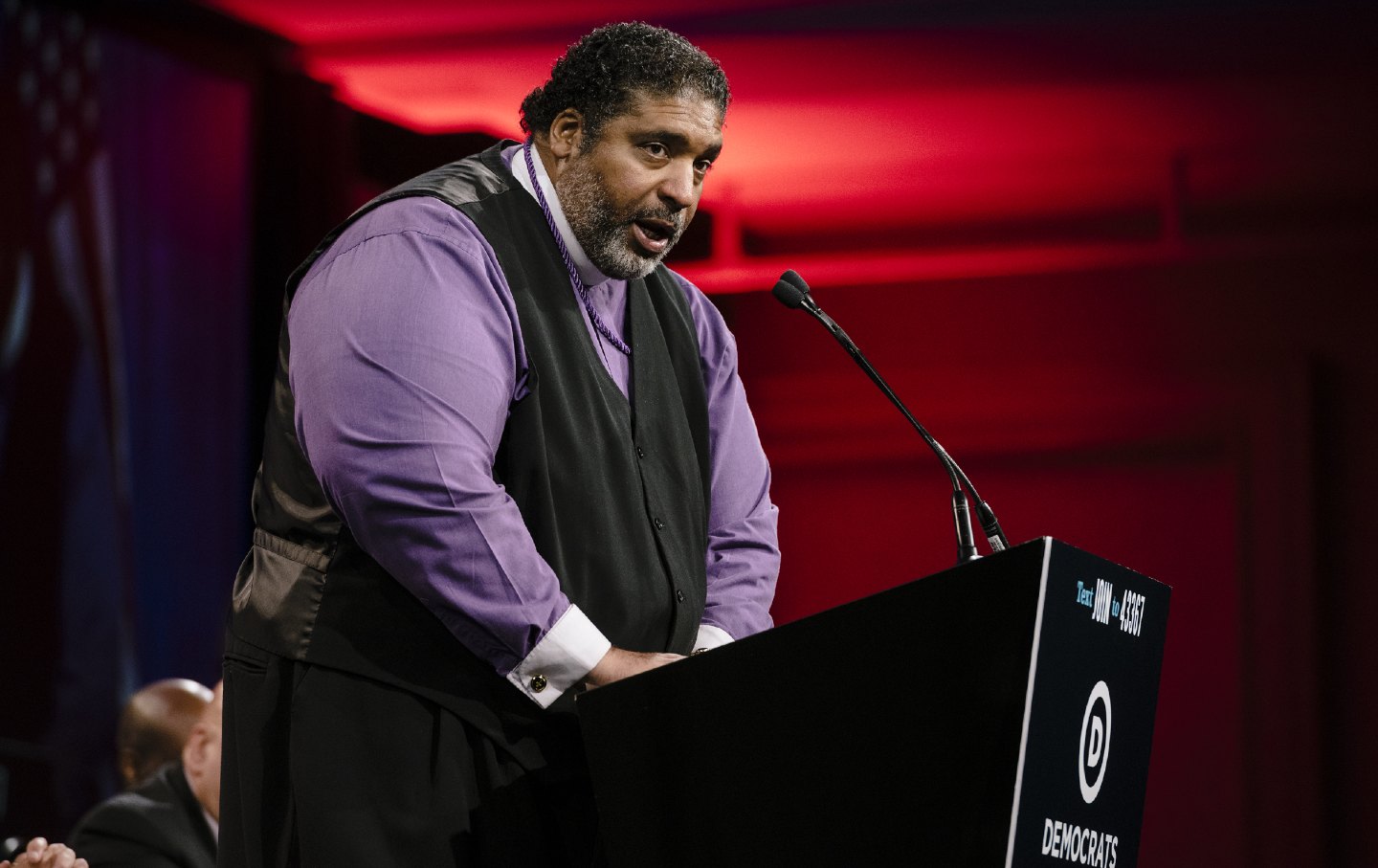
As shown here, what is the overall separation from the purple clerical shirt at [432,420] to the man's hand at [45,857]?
2.97 ft

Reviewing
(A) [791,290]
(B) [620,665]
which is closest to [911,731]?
(B) [620,665]

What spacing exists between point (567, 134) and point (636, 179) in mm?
109

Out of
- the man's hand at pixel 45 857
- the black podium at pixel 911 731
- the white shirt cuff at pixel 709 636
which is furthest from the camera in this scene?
the man's hand at pixel 45 857

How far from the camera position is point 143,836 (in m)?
3.04

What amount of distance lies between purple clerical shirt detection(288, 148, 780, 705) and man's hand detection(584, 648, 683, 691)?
0.04 ft

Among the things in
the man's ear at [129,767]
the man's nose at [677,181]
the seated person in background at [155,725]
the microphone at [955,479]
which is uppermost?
the man's nose at [677,181]

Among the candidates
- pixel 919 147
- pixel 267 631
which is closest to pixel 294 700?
pixel 267 631

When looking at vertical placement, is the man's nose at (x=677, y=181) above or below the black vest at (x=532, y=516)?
above

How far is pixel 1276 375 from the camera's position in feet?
12.6

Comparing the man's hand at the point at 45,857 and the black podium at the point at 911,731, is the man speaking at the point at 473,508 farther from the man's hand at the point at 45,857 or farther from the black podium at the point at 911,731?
the man's hand at the point at 45,857

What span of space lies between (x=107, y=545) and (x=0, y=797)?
660 millimetres

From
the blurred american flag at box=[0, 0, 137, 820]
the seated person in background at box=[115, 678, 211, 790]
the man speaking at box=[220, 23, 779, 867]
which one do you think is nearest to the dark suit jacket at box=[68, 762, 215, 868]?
the seated person in background at box=[115, 678, 211, 790]

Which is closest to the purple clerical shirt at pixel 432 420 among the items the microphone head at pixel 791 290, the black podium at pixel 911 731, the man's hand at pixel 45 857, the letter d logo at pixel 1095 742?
the black podium at pixel 911 731

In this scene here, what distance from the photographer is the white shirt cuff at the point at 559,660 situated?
1.46m
